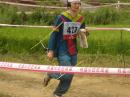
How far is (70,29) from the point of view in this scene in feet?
21.8

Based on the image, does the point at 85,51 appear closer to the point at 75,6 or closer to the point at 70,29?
the point at 70,29

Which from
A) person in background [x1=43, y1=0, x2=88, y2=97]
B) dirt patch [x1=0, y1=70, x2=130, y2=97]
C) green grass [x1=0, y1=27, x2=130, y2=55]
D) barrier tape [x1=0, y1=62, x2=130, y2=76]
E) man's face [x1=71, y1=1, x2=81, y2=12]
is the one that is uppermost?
man's face [x1=71, y1=1, x2=81, y2=12]

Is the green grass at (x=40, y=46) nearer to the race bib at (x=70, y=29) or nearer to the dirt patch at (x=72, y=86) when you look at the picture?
the dirt patch at (x=72, y=86)

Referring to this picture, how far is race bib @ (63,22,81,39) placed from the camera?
260 inches

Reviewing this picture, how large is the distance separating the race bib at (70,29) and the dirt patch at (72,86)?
1.76 meters

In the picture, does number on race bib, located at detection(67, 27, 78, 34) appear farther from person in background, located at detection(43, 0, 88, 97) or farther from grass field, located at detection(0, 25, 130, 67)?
grass field, located at detection(0, 25, 130, 67)

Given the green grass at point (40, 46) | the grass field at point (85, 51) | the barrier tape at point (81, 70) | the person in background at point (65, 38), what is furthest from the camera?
the green grass at point (40, 46)

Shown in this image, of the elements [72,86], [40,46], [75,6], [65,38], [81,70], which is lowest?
[72,86]

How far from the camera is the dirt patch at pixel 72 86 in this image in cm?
822

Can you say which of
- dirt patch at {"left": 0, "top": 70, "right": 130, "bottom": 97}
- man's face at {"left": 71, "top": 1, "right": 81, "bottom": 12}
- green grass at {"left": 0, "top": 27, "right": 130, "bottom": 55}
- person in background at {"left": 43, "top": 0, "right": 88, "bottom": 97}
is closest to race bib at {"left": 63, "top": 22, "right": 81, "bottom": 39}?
person in background at {"left": 43, "top": 0, "right": 88, "bottom": 97}

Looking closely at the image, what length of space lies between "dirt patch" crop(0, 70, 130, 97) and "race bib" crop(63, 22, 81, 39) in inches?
69.2

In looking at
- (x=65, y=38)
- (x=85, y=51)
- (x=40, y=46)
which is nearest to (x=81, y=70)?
(x=65, y=38)

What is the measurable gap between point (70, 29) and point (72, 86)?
2431 millimetres

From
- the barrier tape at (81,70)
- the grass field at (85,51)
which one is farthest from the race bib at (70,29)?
the grass field at (85,51)
